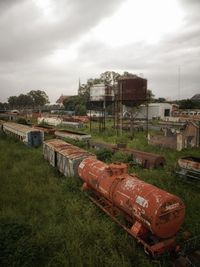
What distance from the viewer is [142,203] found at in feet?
25.3

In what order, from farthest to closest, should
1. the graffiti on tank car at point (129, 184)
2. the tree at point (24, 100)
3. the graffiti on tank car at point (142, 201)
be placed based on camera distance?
the tree at point (24, 100) → the graffiti on tank car at point (129, 184) → the graffiti on tank car at point (142, 201)

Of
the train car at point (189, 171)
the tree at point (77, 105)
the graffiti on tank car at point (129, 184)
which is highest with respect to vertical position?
→ the tree at point (77, 105)

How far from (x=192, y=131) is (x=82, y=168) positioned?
52.4 ft

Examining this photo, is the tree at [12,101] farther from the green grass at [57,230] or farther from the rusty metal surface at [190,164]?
the rusty metal surface at [190,164]

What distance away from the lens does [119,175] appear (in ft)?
32.7

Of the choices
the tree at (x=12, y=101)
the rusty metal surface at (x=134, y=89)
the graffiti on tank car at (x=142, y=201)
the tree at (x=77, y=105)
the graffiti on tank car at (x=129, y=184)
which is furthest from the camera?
the tree at (x=12, y=101)

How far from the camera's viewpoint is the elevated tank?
7.26 metres

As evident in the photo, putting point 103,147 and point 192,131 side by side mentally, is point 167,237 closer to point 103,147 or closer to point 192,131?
point 103,147

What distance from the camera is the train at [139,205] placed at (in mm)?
7273

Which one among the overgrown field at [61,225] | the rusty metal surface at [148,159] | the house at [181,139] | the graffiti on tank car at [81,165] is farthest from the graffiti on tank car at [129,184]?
the house at [181,139]

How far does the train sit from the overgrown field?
0.46m

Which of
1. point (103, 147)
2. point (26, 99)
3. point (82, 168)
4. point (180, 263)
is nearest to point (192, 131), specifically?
point (103, 147)

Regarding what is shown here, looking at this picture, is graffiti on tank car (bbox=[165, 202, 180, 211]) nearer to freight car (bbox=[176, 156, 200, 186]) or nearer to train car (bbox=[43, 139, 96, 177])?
freight car (bbox=[176, 156, 200, 186])

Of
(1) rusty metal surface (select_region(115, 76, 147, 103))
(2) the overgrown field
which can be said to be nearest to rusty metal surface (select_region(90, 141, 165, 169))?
(2) the overgrown field
